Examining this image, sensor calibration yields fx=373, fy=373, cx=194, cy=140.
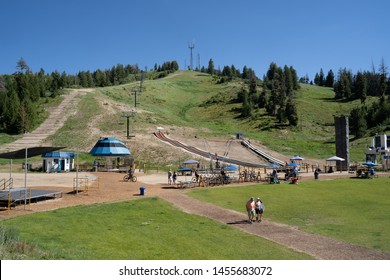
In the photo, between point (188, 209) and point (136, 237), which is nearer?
point (136, 237)

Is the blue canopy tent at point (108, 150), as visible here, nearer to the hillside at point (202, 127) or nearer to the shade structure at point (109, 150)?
the shade structure at point (109, 150)

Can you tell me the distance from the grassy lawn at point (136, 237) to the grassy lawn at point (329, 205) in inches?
174

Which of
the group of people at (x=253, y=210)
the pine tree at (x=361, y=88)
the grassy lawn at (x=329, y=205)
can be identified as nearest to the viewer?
the grassy lawn at (x=329, y=205)

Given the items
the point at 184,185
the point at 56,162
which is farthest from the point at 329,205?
the point at 56,162

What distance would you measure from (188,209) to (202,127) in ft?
227

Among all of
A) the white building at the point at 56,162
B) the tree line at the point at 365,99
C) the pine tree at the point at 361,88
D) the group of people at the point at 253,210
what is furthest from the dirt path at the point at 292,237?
the pine tree at the point at 361,88

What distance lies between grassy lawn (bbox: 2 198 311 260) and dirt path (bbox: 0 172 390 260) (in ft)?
3.61

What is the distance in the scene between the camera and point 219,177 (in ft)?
137

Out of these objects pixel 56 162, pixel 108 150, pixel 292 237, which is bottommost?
pixel 292 237

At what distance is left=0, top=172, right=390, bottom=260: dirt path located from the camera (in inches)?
608

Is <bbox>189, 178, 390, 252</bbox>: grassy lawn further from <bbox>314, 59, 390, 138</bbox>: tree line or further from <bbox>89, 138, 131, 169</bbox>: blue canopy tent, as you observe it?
<bbox>314, 59, 390, 138</bbox>: tree line

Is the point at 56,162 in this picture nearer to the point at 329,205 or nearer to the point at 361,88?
the point at 329,205

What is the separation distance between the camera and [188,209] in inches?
1032

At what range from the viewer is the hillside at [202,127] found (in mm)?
70812
